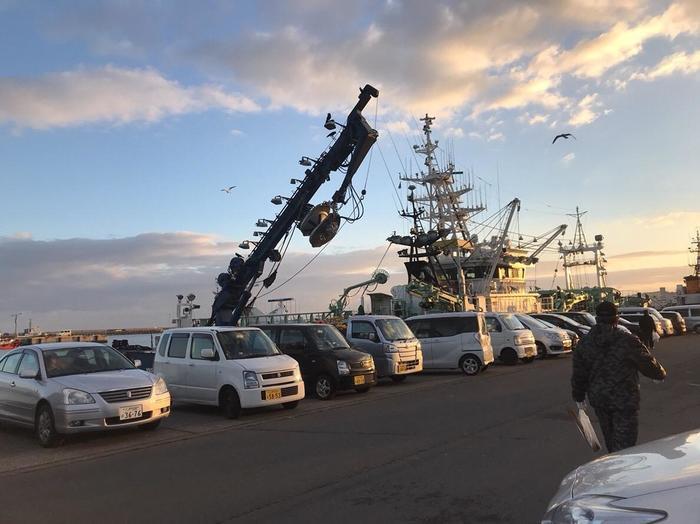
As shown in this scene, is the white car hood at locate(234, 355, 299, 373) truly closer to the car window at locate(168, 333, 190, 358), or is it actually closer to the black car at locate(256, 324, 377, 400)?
the car window at locate(168, 333, 190, 358)

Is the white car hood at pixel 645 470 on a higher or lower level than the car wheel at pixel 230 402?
higher

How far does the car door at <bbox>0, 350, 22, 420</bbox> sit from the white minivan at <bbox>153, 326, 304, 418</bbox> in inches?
125

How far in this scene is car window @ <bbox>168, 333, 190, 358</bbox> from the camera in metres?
12.8

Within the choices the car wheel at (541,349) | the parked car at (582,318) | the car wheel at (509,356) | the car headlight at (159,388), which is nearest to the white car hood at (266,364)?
the car headlight at (159,388)

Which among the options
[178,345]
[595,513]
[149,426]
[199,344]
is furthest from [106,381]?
[595,513]

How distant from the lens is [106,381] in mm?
9445

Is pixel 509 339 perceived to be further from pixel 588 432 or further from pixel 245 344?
pixel 588 432

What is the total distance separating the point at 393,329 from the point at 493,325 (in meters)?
5.82

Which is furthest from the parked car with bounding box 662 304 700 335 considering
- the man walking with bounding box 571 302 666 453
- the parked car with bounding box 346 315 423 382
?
the man walking with bounding box 571 302 666 453

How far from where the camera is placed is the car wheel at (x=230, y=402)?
11477 millimetres

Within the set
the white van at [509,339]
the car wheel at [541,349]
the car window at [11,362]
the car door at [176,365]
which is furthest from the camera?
the car wheel at [541,349]

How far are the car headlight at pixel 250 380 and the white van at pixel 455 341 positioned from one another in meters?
9.08

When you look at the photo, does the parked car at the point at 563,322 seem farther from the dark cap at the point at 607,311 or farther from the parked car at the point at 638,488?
the parked car at the point at 638,488

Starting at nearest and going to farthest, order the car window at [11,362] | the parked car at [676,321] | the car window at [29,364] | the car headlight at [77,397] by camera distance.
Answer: the car headlight at [77,397] → the car window at [29,364] → the car window at [11,362] → the parked car at [676,321]
